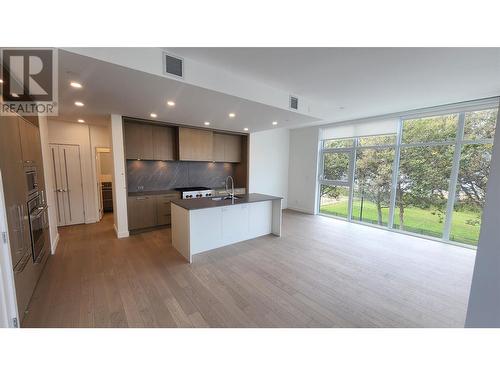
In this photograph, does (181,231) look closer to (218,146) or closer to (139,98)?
(139,98)

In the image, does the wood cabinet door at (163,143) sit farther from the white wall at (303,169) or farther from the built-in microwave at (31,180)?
the white wall at (303,169)

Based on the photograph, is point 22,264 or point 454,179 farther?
point 454,179

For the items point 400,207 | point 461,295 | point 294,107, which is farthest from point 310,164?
point 461,295

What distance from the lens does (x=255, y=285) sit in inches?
99.0

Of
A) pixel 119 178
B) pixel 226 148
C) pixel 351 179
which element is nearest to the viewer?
pixel 119 178

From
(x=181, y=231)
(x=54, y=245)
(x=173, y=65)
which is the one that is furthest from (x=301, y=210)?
(x=54, y=245)

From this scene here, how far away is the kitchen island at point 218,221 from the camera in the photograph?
3189 mm

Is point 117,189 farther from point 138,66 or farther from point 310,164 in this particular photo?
point 310,164

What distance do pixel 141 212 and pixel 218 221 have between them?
77.9 inches

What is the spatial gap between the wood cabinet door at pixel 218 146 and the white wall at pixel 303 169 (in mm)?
2717

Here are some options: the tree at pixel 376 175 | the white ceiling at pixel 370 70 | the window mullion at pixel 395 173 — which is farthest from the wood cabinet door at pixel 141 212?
the window mullion at pixel 395 173

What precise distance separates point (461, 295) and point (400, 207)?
2.73m

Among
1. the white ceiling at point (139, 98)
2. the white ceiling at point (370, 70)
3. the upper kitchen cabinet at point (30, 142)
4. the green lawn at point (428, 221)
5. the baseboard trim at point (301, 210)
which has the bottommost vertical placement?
the baseboard trim at point (301, 210)
